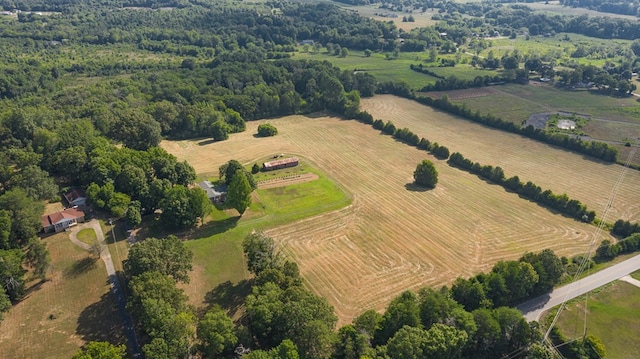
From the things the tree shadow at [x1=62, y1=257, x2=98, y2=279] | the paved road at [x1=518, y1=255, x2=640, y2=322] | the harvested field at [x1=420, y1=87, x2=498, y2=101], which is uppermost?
the harvested field at [x1=420, y1=87, x2=498, y2=101]

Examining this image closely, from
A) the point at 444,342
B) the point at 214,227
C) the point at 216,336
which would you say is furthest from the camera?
the point at 214,227

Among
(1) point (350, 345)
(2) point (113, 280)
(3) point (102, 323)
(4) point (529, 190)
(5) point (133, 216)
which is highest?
(1) point (350, 345)

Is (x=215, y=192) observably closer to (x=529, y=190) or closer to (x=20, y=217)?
(x=20, y=217)

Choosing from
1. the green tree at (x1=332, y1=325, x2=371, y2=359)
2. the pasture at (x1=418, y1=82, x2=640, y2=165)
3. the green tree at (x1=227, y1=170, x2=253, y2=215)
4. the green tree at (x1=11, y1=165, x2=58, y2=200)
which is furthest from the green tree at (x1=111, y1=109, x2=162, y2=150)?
the pasture at (x1=418, y1=82, x2=640, y2=165)

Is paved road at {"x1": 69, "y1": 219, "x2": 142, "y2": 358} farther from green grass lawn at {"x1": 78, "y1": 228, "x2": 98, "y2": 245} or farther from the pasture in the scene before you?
the pasture

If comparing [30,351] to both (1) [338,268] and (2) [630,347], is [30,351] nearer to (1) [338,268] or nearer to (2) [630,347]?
(1) [338,268]

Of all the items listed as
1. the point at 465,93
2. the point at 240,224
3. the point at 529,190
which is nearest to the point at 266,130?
the point at 240,224
